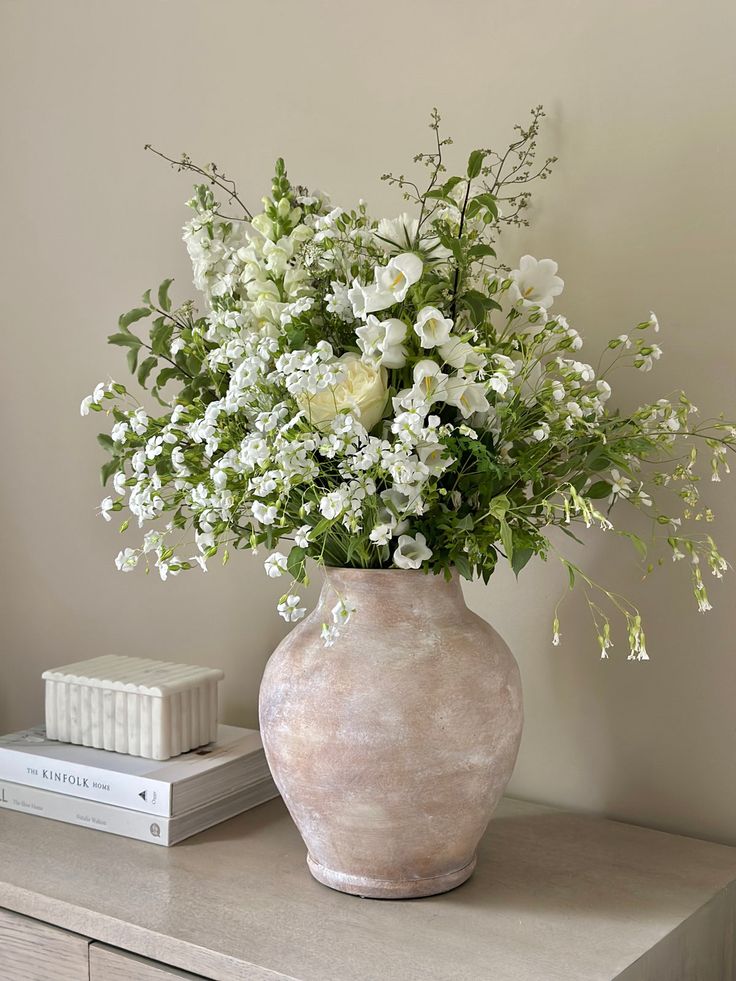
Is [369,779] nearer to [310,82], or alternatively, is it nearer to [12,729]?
[310,82]

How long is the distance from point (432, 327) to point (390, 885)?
52cm

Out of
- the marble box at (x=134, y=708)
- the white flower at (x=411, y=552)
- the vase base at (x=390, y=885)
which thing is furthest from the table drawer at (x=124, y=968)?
the white flower at (x=411, y=552)

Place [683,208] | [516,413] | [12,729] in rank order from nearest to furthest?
[516,413] < [683,208] < [12,729]

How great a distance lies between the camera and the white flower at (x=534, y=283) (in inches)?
40.2

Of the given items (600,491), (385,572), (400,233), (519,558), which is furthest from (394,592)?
(400,233)

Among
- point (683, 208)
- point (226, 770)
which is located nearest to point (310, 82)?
point (683, 208)

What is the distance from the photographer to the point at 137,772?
117cm

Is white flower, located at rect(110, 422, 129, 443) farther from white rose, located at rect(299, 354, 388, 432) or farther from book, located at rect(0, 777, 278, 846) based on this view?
book, located at rect(0, 777, 278, 846)

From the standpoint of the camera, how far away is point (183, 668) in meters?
1.34

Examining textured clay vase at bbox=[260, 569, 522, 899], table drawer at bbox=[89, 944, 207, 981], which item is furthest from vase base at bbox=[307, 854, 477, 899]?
table drawer at bbox=[89, 944, 207, 981]

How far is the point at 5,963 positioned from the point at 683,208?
→ 1.05 metres

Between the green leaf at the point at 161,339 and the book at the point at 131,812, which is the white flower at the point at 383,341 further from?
the book at the point at 131,812

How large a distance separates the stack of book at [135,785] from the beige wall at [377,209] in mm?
250

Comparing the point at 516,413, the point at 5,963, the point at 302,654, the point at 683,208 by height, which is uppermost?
the point at 683,208
